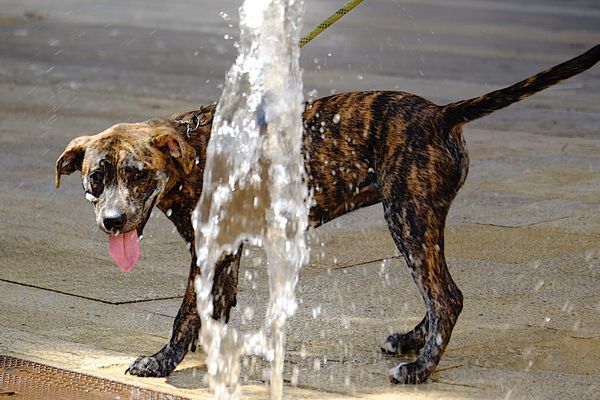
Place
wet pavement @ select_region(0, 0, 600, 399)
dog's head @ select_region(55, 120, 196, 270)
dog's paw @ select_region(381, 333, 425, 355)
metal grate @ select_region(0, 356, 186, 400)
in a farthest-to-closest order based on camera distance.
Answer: dog's paw @ select_region(381, 333, 425, 355) → wet pavement @ select_region(0, 0, 600, 399) → dog's head @ select_region(55, 120, 196, 270) → metal grate @ select_region(0, 356, 186, 400)

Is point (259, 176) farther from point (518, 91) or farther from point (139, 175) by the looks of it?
point (518, 91)

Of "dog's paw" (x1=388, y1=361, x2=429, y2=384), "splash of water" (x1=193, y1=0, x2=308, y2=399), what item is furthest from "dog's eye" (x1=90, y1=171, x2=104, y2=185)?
"dog's paw" (x1=388, y1=361, x2=429, y2=384)

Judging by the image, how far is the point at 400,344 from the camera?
20.0ft

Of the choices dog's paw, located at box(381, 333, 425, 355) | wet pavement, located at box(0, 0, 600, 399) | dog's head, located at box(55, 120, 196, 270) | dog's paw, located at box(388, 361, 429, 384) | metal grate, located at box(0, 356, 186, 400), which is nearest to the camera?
metal grate, located at box(0, 356, 186, 400)

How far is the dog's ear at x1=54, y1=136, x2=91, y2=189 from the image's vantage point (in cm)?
572

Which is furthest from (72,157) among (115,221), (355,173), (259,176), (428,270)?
(428,270)

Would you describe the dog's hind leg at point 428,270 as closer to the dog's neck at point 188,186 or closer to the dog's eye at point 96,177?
the dog's neck at point 188,186

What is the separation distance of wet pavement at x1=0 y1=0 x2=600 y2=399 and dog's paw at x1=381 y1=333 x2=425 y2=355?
0.06m

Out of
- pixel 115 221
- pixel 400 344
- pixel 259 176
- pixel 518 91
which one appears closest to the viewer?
pixel 115 221

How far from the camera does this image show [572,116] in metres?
13.5

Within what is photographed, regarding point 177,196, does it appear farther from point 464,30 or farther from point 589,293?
point 464,30

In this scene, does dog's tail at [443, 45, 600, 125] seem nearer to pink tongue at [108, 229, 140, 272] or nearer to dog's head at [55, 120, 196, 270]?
dog's head at [55, 120, 196, 270]

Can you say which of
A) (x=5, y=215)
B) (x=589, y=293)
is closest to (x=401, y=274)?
(x=589, y=293)

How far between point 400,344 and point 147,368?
1177 mm
